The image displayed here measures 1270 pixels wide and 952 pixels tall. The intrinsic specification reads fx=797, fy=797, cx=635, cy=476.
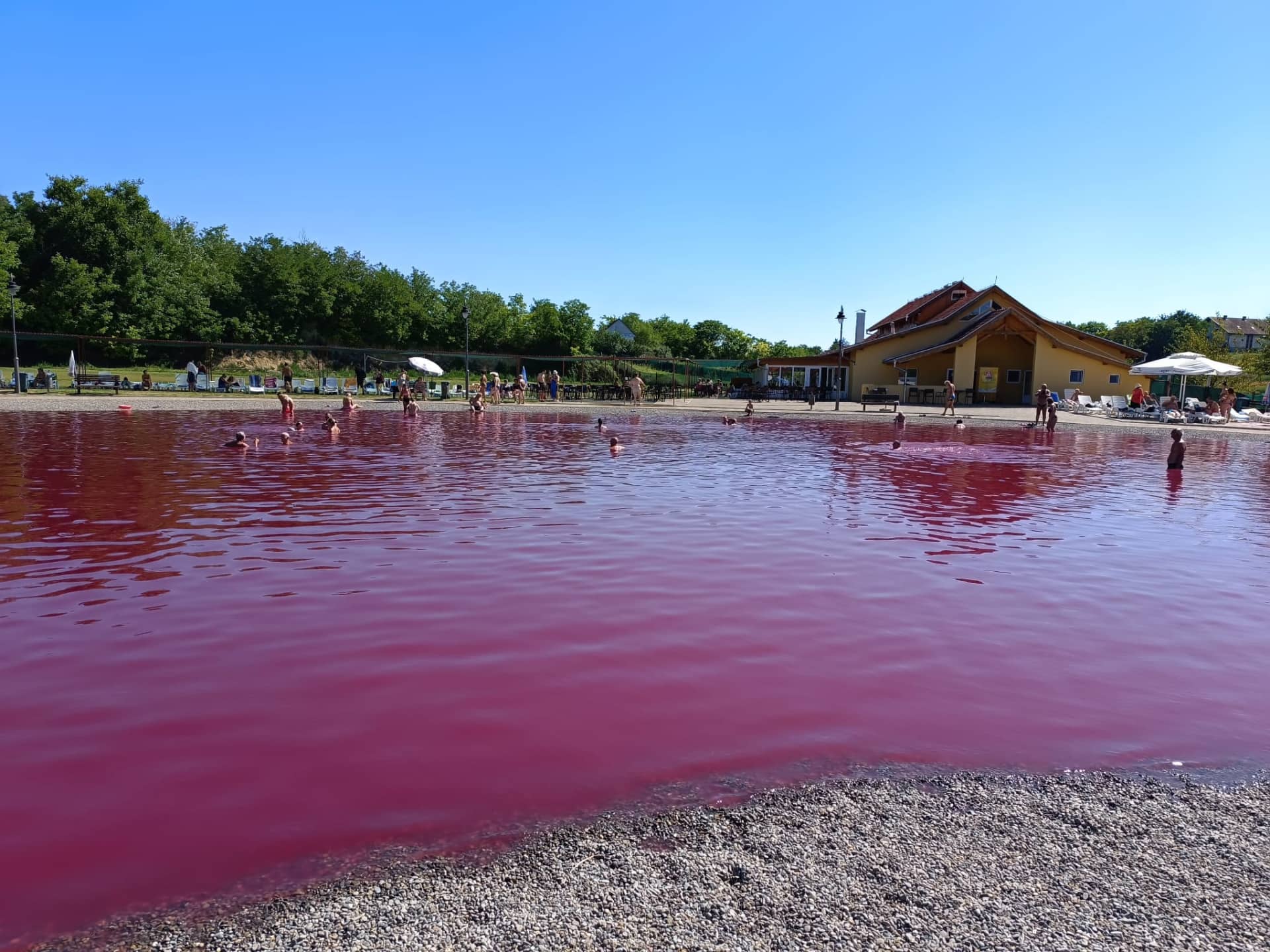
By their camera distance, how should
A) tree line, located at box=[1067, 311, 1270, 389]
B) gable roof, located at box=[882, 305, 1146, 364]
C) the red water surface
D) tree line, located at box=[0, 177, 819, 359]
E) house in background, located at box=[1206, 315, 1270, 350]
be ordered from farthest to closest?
1. house in background, located at box=[1206, 315, 1270, 350]
2. tree line, located at box=[1067, 311, 1270, 389]
3. tree line, located at box=[0, 177, 819, 359]
4. gable roof, located at box=[882, 305, 1146, 364]
5. the red water surface

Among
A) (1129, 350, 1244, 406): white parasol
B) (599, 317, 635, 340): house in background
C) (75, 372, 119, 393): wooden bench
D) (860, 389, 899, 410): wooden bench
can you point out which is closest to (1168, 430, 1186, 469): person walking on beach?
(1129, 350, 1244, 406): white parasol

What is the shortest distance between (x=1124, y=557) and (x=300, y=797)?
900cm

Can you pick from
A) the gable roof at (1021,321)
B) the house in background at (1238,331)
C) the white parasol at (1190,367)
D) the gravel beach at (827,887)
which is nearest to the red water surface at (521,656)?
the gravel beach at (827,887)

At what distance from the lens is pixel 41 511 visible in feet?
34.6

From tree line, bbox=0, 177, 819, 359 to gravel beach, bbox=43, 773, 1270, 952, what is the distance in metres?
51.5

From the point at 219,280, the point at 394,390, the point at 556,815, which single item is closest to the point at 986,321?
the point at 394,390

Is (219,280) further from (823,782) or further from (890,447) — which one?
(823,782)

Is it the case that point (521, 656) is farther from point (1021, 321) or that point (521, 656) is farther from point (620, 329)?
point (620, 329)

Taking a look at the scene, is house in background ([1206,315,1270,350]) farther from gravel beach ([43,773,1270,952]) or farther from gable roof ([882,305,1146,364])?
gravel beach ([43,773,1270,952])

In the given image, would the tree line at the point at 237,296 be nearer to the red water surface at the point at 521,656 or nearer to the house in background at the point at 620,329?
the house in background at the point at 620,329

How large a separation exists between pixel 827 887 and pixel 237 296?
2630 inches

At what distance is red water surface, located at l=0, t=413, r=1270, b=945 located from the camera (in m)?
3.85

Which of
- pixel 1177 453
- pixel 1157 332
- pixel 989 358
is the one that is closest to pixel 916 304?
pixel 989 358

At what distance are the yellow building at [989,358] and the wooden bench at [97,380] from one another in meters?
38.7
